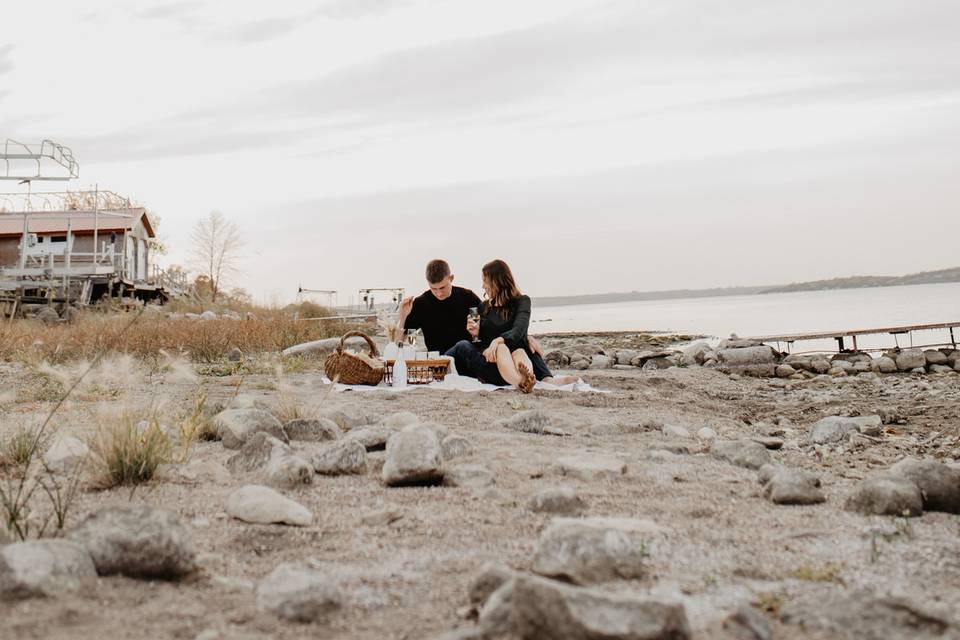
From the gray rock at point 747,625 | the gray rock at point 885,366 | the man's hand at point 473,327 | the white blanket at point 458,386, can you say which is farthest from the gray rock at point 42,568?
the gray rock at point 885,366

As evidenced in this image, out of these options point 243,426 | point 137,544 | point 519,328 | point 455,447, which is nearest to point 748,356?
point 519,328

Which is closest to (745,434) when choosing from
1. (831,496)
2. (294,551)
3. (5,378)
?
(831,496)

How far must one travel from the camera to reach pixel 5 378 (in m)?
A: 8.08

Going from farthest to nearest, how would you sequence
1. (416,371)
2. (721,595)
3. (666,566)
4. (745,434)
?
(416,371), (745,434), (666,566), (721,595)

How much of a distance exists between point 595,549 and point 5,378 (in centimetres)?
819

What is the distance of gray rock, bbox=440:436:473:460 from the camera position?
12.6 feet

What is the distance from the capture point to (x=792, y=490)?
3090mm

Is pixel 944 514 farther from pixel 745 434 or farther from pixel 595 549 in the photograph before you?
pixel 745 434

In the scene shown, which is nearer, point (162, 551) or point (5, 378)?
point (162, 551)

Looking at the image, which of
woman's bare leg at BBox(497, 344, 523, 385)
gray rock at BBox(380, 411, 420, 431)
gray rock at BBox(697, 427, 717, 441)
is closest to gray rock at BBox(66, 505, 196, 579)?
gray rock at BBox(380, 411, 420, 431)

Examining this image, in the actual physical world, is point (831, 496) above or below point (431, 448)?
below

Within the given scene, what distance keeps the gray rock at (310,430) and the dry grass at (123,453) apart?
1133 mm

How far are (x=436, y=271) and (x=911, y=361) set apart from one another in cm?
960

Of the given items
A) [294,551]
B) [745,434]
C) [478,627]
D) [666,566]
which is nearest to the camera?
[478,627]
